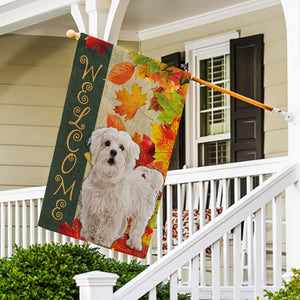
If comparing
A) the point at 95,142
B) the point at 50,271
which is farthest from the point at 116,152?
the point at 50,271

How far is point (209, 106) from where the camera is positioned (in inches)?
297

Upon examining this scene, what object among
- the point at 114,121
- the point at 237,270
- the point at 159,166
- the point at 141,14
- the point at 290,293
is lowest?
the point at 290,293

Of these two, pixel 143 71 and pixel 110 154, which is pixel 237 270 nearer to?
pixel 110 154

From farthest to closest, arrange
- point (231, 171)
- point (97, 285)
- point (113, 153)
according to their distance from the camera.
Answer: point (231, 171), point (113, 153), point (97, 285)

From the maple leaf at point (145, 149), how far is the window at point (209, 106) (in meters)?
3.28

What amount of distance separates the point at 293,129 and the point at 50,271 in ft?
5.49

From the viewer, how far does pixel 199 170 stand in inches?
193

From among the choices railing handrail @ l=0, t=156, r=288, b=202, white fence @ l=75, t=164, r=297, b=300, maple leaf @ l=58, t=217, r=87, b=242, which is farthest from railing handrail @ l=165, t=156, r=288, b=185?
maple leaf @ l=58, t=217, r=87, b=242

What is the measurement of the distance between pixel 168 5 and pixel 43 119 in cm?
200

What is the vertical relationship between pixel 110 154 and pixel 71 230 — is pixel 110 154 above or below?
above

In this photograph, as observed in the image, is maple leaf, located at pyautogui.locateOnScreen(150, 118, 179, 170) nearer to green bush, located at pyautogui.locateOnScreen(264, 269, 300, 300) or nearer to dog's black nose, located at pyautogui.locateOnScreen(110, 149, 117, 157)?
dog's black nose, located at pyautogui.locateOnScreen(110, 149, 117, 157)

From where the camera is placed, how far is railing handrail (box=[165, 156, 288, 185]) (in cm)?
429

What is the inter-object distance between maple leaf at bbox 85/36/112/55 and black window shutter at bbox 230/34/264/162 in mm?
3166

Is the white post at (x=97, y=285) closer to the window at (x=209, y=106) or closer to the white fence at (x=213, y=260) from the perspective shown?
the white fence at (x=213, y=260)
